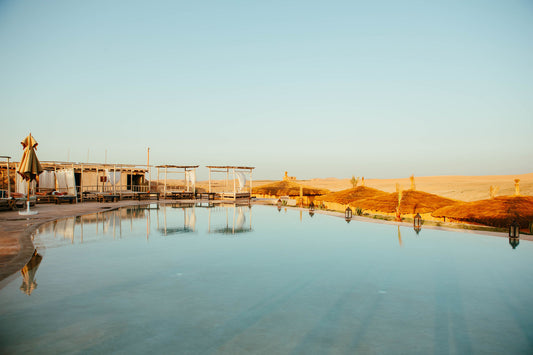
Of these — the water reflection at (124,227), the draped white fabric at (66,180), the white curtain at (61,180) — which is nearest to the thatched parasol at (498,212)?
the water reflection at (124,227)

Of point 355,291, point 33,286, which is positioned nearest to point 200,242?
point 33,286

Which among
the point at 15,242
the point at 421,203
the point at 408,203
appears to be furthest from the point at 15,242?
the point at 421,203

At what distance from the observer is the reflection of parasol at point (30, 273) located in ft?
19.2

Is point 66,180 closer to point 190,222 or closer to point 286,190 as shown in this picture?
point 190,222

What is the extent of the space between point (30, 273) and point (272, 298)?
4.81 metres

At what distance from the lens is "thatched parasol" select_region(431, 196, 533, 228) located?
37.3 ft

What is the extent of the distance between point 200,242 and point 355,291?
5989mm

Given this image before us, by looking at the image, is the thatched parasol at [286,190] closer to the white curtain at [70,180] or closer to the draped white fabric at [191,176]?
the draped white fabric at [191,176]

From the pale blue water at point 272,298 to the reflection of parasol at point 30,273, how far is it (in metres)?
0.09

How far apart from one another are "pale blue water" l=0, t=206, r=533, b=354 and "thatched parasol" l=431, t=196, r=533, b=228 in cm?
139

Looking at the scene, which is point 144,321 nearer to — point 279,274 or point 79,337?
point 79,337

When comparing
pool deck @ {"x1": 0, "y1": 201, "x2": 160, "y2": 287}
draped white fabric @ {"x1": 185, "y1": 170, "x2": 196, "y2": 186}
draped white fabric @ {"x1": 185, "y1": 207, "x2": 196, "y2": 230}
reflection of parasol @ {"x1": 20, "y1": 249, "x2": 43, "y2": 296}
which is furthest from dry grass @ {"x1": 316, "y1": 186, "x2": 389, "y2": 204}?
reflection of parasol @ {"x1": 20, "y1": 249, "x2": 43, "y2": 296}

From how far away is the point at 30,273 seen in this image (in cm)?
Result: 668

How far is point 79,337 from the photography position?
417cm
